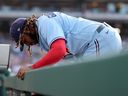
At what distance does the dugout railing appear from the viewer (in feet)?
5.63

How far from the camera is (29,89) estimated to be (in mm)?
3160

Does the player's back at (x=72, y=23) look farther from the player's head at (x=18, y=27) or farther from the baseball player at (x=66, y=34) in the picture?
the player's head at (x=18, y=27)

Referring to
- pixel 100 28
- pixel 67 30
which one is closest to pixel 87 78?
pixel 67 30

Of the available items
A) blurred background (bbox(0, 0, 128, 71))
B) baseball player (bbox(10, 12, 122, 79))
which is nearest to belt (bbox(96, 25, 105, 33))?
baseball player (bbox(10, 12, 122, 79))

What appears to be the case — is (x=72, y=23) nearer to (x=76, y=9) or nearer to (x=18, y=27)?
(x=18, y=27)

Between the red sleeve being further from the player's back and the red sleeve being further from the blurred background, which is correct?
the blurred background

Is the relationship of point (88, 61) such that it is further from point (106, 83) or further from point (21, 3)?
point (21, 3)

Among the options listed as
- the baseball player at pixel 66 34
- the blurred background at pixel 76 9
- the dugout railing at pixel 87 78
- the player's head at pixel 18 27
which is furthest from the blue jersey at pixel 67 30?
the blurred background at pixel 76 9

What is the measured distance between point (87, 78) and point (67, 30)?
6.45 feet

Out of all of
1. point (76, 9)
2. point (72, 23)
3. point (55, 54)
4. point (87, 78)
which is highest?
point (87, 78)

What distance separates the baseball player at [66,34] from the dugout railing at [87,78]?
85 cm

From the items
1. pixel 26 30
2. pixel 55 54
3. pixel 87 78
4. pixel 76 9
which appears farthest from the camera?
pixel 76 9

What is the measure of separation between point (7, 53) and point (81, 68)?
7.21 feet

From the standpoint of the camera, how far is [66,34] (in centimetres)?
391
